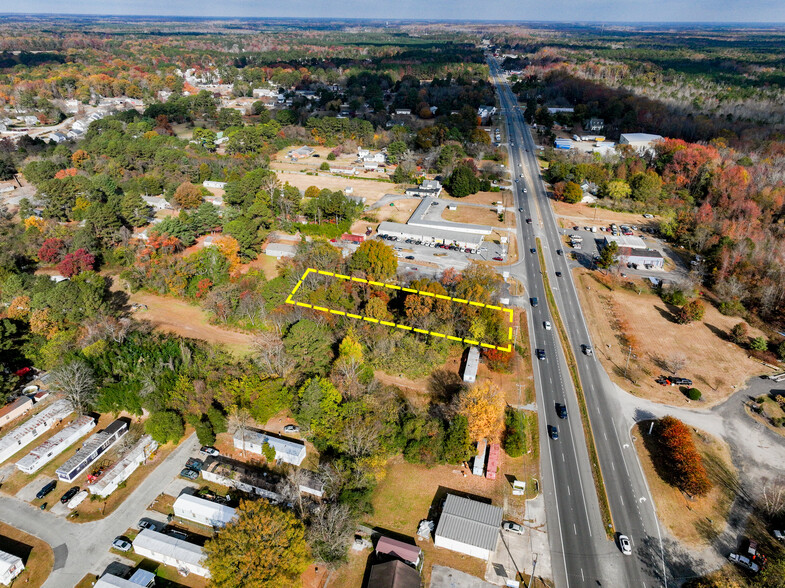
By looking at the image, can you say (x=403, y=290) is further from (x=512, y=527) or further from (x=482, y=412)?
(x=512, y=527)

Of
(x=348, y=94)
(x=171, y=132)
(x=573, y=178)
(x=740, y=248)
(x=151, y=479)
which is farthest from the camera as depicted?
(x=348, y=94)

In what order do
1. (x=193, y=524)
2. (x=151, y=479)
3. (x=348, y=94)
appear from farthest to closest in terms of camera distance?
1. (x=348, y=94)
2. (x=151, y=479)
3. (x=193, y=524)

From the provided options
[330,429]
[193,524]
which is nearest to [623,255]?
[330,429]

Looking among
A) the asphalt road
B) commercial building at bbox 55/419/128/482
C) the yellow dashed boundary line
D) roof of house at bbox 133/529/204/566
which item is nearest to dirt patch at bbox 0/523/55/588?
commercial building at bbox 55/419/128/482

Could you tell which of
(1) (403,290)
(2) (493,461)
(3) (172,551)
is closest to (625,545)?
(2) (493,461)

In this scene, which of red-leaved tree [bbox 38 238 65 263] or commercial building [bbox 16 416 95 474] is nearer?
commercial building [bbox 16 416 95 474]

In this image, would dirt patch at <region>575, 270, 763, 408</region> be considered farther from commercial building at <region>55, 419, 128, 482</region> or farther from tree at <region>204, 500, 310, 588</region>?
commercial building at <region>55, 419, 128, 482</region>

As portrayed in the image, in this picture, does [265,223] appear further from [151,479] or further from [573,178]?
[573,178]
